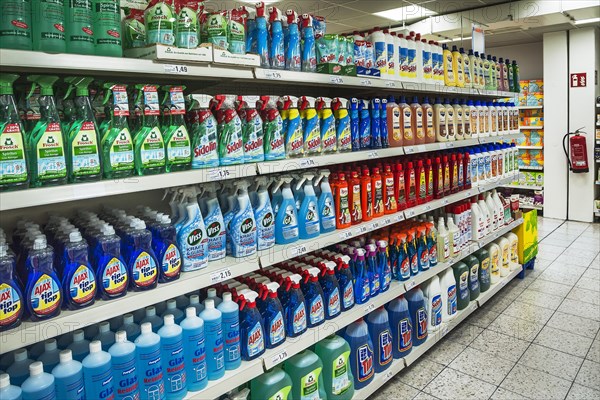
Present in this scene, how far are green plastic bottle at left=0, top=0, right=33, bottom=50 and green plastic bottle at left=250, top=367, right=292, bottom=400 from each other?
1603 millimetres

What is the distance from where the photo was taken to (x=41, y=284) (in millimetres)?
1365

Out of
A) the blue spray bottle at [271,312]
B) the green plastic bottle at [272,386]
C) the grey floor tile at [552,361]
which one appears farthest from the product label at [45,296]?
the grey floor tile at [552,361]

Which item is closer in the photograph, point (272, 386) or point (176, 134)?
point (176, 134)

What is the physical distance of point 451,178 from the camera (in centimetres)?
346

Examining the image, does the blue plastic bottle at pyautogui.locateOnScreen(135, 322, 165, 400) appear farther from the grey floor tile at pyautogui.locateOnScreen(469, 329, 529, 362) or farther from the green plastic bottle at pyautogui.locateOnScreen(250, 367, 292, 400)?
the grey floor tile at pyautogui.locateOnScreen(469, 329, 529, 362)

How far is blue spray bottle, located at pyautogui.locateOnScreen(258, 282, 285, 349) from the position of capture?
6.72ft

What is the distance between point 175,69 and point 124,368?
105 centimetres

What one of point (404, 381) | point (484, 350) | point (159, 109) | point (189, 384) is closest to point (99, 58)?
point (159, 109)

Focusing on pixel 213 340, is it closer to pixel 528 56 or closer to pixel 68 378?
pixel 68 378

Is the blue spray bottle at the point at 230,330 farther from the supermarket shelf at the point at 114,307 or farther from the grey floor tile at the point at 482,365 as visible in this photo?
the grey floor tile at the point at 482,365

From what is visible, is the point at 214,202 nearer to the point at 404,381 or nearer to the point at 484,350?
the point at 404,381

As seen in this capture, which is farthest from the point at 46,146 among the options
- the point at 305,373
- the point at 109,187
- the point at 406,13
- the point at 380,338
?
the point at 406,13

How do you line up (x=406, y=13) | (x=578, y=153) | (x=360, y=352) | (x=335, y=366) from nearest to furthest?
(x=335, y=366)
(x=360, y=352)
(x=406, y=13)
(x=578, y=153)

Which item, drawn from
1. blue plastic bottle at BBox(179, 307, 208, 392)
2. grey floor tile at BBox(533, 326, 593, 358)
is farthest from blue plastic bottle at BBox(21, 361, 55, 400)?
grey floor tile at BBox(533, 326, 593, 358)
